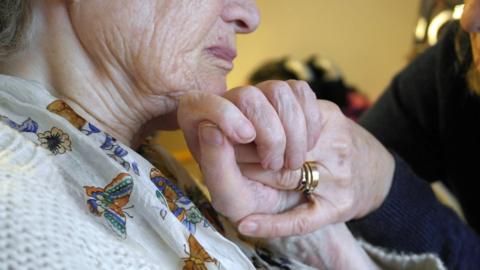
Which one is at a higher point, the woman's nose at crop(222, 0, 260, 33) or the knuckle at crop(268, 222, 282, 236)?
the woman's nose at crop(222, 0, 260, 33)

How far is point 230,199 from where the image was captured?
671 millimetres

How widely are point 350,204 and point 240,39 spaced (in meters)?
2.84

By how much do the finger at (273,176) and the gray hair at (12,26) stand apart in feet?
1.01

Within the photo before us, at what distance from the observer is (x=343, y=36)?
337 centimetres

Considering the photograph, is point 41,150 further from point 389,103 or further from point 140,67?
point 389,103

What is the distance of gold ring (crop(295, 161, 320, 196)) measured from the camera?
74 cm

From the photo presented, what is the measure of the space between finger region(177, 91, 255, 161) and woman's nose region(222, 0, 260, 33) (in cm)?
17

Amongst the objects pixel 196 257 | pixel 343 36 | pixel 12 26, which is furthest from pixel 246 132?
pixel 343 36

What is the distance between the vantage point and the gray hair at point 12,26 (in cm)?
65

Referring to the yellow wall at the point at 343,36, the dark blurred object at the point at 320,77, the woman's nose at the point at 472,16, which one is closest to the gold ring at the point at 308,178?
the woman's nose at the point at 472,16

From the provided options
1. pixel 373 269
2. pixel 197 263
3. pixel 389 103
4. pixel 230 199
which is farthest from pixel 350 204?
pixel 389 103

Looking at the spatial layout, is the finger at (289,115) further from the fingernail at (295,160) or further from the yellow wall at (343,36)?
the yellow wall at (343,36)

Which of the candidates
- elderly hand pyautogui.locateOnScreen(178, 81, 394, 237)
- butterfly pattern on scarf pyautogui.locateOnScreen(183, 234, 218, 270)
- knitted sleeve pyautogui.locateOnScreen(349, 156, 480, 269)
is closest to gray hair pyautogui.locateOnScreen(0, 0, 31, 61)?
elderly hand pyautogui.locateOnScreen(178, 81, 394, 237)

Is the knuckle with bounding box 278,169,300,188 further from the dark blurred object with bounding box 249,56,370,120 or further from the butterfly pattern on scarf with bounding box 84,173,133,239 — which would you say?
the dark blurred object with bounding box 249,56,370,120
